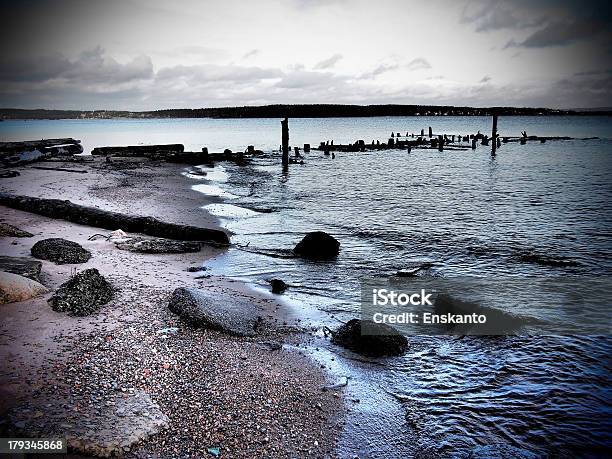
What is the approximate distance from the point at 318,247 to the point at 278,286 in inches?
126

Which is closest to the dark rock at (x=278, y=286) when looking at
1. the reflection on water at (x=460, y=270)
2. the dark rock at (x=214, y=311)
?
the reflection on water at (x=460, y=270)

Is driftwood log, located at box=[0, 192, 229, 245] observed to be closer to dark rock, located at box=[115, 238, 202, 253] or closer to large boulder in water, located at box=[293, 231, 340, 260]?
dark rock, located at box=[115, 238, 202, 253]

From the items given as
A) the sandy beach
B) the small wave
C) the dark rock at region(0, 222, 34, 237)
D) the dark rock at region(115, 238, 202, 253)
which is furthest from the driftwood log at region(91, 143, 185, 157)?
the small wave

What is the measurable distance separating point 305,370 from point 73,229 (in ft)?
33.4

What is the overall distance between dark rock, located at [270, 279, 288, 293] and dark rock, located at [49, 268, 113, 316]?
3523 mm

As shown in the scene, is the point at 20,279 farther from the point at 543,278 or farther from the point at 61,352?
the point at 543,278

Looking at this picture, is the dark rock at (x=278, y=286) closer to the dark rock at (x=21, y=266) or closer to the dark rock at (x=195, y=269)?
the dark rock at (x=195, y=269)

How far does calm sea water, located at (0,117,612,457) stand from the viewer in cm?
506

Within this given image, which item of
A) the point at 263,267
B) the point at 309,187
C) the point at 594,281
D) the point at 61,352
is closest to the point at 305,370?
the point at 61,352

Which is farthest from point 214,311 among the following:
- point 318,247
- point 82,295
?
point 318,247

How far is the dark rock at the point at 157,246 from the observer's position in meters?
11.1

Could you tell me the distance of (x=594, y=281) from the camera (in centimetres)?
1072

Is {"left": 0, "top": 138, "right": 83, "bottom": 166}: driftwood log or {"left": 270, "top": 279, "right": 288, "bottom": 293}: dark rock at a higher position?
{"left": 0, "top": 138, "right": 83, "bottom": 166}: driftwood log

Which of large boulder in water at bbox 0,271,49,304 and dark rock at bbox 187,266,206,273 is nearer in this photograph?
large boulder in water at bbox 0,271,49,304
